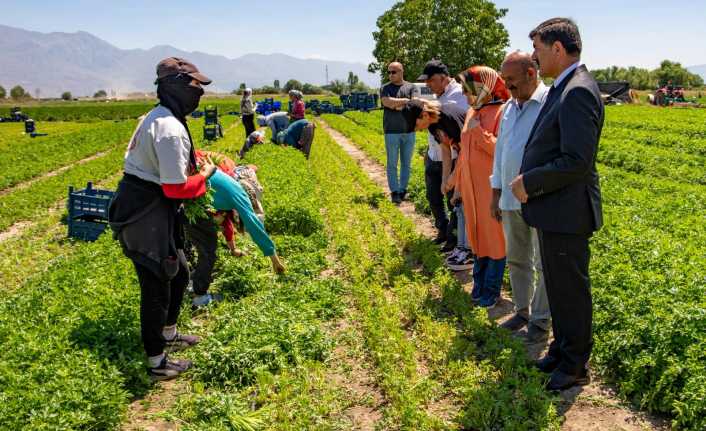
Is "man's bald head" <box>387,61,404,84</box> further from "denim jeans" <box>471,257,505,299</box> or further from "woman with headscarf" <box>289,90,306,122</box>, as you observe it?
"woman with headscarf" <box>289,90,306,122</box>

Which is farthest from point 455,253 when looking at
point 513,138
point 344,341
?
point 513,138

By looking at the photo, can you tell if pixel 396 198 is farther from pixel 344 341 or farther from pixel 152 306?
pixel 152 306

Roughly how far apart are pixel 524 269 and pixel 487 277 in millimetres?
631

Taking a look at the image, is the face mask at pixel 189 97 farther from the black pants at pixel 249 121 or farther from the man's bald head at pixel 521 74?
the black pants at pixel 249 121

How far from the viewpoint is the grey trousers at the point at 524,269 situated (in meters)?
4.37

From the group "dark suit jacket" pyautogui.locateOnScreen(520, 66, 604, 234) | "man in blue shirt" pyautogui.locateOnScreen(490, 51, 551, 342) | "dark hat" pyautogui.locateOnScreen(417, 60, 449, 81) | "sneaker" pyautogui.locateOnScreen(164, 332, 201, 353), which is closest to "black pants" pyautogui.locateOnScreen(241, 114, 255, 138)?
"dark hat" pyautogui.locateOnScreen(417, 60, 449, 81)

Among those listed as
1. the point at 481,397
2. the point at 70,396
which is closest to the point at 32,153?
the point at 70,396

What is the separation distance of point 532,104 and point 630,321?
1865 mm

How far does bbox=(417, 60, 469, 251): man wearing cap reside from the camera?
19.8 feet

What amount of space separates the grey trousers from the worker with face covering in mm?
2564

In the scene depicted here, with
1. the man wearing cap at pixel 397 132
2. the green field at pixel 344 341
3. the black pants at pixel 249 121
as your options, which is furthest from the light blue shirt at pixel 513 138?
the black pants at pixel 249 121

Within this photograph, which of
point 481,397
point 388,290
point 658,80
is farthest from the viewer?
point 658,80

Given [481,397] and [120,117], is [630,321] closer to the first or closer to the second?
[481,397]

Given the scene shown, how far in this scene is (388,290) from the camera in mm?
5695
